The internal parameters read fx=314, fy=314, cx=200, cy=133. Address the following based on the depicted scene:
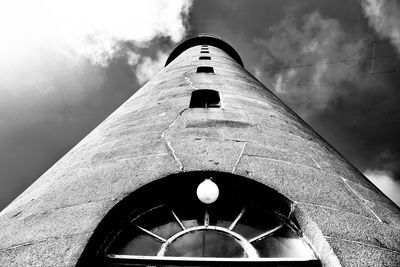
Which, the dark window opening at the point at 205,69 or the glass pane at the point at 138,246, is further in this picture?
the dark window opening at the point at 205,69

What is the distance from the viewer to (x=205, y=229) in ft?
9.53

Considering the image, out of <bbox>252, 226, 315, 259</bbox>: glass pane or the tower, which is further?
<bbox>252, 226, 315, 259</bbox>: glass pane

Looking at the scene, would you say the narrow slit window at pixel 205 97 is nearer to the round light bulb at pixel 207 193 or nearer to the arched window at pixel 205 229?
the arched window at pixel 205 229

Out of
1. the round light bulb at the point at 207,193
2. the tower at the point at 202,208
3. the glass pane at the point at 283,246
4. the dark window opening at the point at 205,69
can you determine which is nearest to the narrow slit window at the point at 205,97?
the tower at the point at 202,208

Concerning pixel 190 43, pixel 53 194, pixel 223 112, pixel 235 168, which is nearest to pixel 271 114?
pixel 223 112

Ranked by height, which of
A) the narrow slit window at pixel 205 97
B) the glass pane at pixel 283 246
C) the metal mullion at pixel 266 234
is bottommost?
the glass pane at pixel 283 246

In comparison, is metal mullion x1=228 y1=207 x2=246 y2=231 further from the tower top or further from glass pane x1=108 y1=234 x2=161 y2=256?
the tower top

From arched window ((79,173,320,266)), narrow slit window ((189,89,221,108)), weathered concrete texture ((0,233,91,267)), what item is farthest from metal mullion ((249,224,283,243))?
narrow slit window ((189,89,221,108))

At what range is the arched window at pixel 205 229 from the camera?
2.59 metres

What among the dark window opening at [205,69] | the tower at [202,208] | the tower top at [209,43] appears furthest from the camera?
the tower top at [209,43]

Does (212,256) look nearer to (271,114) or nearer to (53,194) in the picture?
(53,194)

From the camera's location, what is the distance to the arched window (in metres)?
2.59

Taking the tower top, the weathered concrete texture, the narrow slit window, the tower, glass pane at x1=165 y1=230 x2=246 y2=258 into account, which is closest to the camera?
the weathered concrete texture

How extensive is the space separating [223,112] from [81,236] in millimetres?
2958
